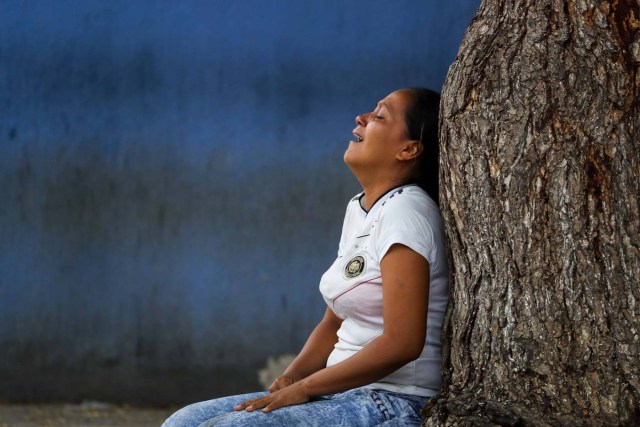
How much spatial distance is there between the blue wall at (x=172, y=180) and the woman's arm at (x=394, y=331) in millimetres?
2325

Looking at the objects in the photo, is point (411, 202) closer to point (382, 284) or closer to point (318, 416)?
point (382, 284)

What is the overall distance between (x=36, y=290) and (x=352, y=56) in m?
1.99

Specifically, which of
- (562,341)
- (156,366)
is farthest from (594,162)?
(156,366)

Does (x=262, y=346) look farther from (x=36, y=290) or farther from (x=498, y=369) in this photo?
(x=498, y=369)

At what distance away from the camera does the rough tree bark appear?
2418 millimetres

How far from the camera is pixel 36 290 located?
5145 millimetres

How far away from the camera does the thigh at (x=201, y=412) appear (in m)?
2.79

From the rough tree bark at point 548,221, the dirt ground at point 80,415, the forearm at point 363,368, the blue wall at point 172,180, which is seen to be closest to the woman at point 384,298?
the forearm at point 363,368

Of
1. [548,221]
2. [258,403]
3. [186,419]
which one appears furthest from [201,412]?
[548,221]

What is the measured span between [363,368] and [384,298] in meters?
0.19

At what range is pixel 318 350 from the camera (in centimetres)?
315

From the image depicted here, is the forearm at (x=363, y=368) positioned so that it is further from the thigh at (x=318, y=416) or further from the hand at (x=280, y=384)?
the hand at (x=280, y=384)

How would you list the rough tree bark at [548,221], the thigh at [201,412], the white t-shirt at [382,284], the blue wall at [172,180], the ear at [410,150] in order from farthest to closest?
the blue wall at [172,180] < the ear at [410,150] < the thigh at [201,412] < the white t-shirt at [382,284] < the rough tree bark at [548,221]

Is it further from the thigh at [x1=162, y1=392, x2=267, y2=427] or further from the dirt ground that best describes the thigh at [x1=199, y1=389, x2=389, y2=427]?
the dirt ground
